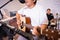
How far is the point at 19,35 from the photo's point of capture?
158 centimetres

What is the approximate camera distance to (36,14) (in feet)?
4.98

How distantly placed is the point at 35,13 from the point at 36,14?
0.06 ft

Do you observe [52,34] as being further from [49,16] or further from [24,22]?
[24,22]

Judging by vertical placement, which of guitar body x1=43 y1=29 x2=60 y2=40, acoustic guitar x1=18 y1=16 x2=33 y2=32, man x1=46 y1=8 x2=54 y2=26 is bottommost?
guitar body x1=43 y1=29 x2=60 y2=40

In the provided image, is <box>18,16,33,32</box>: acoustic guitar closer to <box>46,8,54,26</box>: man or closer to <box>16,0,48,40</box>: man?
<box>16,0,48,40</box>: man

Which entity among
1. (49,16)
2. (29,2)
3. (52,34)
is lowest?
(52,34)

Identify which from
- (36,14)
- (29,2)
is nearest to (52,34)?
(36,14)

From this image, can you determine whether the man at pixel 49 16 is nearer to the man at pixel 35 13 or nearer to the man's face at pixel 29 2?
the man at pixel 35 13

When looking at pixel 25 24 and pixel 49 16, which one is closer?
pixel 49 16

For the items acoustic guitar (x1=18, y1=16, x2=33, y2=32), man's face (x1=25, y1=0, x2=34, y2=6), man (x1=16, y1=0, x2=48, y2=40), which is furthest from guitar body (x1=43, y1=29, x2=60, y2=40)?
man's face (x1=25, y1=0, x2=34, y2=6)

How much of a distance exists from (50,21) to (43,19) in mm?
86

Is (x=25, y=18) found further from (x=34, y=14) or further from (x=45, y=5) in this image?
(x=45, y=5)

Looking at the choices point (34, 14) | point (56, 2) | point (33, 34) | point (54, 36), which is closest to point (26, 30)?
point (33, 34)

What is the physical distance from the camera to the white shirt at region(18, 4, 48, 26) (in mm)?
1475
